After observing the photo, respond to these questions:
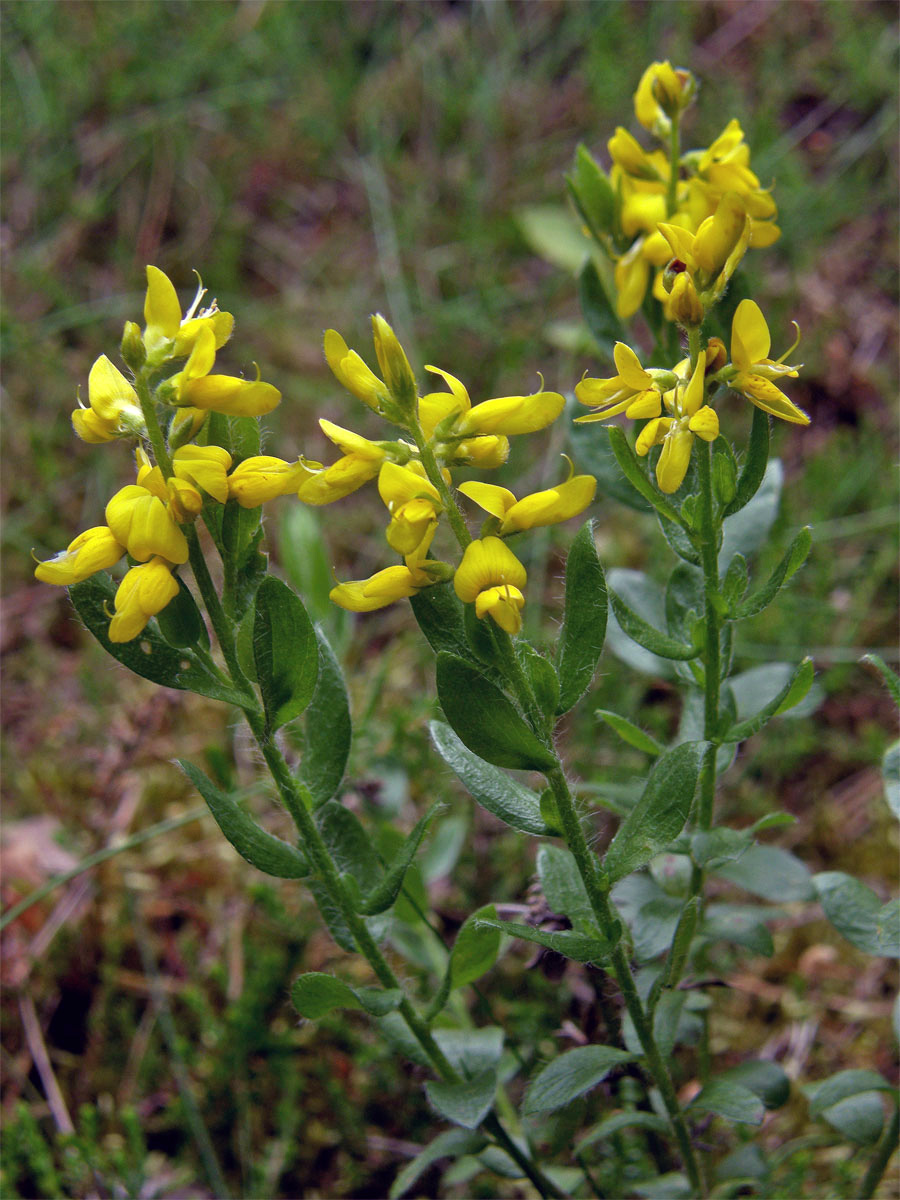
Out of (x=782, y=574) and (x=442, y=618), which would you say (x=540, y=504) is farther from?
(x=782, y=574)

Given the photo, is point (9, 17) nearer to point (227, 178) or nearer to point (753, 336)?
point (227, 178)

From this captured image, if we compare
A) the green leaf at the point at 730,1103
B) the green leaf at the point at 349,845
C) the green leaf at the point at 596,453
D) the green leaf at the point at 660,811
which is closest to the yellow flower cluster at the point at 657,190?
the green leaf at the point at 596,453

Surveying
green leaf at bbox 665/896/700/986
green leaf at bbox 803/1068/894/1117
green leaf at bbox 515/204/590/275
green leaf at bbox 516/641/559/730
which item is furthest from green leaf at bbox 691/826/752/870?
green leaf at bbox 515/204/590/275

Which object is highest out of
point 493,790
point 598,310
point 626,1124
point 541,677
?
point 598,310

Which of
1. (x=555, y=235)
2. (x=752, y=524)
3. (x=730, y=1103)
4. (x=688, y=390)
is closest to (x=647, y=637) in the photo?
(x=688, y=390)

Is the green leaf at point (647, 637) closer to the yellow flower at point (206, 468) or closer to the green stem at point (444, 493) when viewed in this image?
the green stem at point (444, 493)

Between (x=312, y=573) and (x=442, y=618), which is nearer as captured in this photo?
(x=442, y=618)
